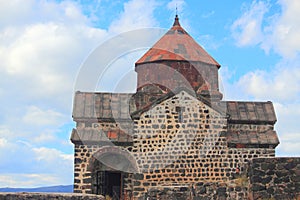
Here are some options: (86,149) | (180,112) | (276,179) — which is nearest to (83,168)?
(86,149)

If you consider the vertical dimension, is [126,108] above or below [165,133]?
above

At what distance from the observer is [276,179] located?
973 centimetres

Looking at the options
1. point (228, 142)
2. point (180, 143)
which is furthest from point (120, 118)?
point (228, 142)

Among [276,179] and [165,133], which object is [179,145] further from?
[276,179]

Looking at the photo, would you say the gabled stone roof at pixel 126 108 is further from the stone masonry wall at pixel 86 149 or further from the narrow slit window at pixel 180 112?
the narrow slit window at pixel 180 112

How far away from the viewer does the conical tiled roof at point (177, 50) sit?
17.6 m

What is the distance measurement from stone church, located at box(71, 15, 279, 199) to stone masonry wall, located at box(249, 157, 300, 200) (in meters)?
4.68

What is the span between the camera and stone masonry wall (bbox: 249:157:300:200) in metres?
9.72

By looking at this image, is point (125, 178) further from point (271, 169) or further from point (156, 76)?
point (271, 169)

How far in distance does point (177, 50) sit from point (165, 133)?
12.7ft

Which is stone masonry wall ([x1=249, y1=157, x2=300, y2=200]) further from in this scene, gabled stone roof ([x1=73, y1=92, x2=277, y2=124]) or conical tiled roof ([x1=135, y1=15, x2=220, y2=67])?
conical tiled roof ([x1=135, y1=15, x2=220, y2=67])

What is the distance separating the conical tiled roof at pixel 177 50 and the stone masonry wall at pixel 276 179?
325 inches

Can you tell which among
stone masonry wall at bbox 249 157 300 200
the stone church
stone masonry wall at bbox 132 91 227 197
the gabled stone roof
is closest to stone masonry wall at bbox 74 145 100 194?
the stone church

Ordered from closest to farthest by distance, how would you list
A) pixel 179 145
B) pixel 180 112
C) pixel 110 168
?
pixel 179 145, pixel 180 112, pixel 110 168
